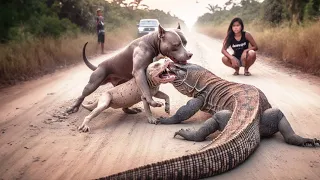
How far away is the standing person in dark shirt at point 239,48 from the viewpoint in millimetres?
10344

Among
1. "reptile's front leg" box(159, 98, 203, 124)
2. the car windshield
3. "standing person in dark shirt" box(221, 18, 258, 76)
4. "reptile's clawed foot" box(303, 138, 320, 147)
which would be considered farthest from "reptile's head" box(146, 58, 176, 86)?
the car windshield

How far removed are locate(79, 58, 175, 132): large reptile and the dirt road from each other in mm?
210

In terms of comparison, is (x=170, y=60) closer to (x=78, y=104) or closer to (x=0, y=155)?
(x=78, y=104)

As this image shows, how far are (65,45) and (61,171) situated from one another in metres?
11.6

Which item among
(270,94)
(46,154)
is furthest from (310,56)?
(46,154)

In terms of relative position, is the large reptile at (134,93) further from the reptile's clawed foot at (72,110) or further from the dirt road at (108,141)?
the reptile's clawed foot at (72,110)

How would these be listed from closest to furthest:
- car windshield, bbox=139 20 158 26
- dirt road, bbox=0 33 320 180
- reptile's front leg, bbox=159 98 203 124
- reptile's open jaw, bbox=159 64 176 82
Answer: dirt road, bbox=0 33 320 180
reptile's open jaw, bbox=159 64 176 82
reptile's front leg, bbox=159 98 203 124
car windshield, bbox=139 20 158 26

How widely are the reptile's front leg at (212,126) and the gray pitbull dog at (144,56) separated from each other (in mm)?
770

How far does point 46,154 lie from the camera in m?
4.80

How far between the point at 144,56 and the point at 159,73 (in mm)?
501

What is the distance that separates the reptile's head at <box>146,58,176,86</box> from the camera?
5.68 meters

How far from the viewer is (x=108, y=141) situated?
17.2 ft

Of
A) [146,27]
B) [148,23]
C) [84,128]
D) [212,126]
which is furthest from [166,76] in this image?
[148,23]

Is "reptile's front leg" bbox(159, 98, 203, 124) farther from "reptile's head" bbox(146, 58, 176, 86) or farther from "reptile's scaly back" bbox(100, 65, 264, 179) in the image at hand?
"reptile's head" bbox(146, 58, 176, 86)
